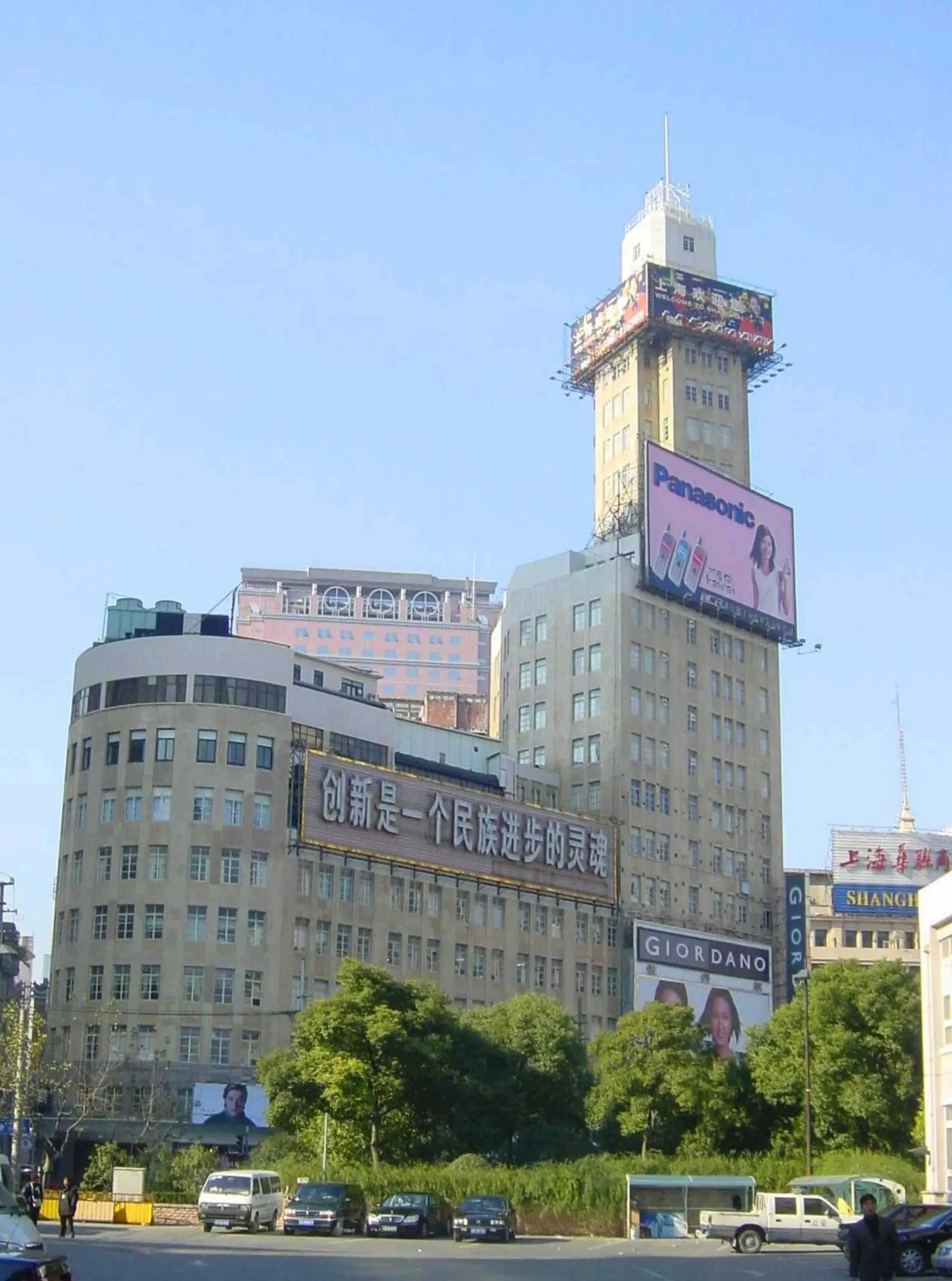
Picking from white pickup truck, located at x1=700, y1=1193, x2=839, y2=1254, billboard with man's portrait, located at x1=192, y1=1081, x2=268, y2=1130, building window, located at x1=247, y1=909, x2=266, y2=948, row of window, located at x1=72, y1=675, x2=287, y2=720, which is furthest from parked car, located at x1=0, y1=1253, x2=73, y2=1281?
row of window, located at x1=72, y1=675, x2=287, y2=720

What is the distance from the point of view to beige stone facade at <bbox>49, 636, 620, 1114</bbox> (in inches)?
3351

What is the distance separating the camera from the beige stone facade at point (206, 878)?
85125 millimetres

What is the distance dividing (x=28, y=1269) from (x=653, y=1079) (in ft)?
172

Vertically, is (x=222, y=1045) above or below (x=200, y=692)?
below

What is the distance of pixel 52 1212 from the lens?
2419 inches

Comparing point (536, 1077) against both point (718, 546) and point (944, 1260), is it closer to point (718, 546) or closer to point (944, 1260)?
point (944, 1260)

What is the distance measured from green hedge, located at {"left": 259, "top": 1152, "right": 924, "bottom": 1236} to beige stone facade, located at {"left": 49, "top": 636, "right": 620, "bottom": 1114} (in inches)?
955

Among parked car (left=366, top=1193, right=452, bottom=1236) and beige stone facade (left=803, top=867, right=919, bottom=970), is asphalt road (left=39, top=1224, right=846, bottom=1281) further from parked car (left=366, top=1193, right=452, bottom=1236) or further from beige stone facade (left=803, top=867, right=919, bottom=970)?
beige stone facade (left=803, top=867, right=919, bottom=970)

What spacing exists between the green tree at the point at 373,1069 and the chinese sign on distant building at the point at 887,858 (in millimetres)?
77769

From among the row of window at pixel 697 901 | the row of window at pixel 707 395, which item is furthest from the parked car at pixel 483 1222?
the row of window at pixel 707 395

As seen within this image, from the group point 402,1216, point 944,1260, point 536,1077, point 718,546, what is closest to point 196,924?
point 536,1077

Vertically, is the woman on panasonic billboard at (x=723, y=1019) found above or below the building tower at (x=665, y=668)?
below

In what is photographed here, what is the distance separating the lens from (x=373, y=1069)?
65062 millimetres

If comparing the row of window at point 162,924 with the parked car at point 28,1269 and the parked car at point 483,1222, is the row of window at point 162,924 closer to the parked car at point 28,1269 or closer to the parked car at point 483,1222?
the parked car at point 483,1222
